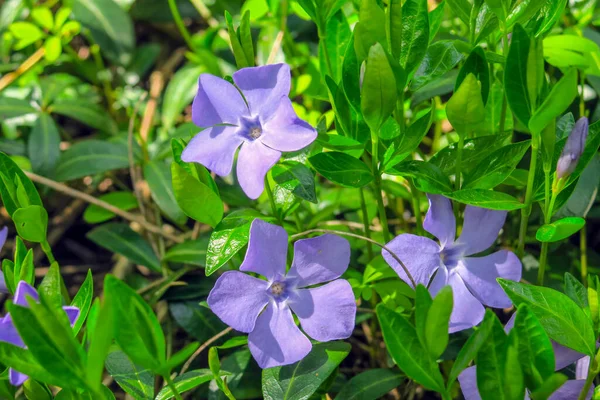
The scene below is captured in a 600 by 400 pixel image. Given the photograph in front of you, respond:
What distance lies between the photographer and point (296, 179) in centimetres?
112

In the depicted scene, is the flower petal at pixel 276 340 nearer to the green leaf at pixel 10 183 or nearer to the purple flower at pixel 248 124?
the purple flower at pixel 248 124

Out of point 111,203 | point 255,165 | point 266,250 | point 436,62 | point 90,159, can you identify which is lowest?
point 111,203

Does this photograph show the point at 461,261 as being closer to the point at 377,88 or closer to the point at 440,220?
the point at 440,220

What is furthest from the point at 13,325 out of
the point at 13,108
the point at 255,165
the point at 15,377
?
the point at 13,108

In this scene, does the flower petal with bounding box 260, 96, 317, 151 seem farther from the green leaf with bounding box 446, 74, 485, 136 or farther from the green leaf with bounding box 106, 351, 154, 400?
the green leaf with bounding box 106, 351, 154, 400

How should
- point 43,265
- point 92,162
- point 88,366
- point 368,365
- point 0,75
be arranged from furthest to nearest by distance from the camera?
point 0,75 → point 43,265 → point 92,162 → point 368,365 → point 88,366

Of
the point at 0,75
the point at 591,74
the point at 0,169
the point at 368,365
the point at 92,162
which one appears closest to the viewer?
the point at 0,169

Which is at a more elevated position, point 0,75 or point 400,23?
point 400,23

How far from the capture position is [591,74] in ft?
4.67

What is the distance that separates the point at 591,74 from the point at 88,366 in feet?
3.82

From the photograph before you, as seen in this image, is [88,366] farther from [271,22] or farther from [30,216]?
[271,22]

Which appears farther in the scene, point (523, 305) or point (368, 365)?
point (368, 365)

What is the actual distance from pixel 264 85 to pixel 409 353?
18.6 inches

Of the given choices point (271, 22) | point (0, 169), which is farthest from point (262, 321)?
point (271, 22)
